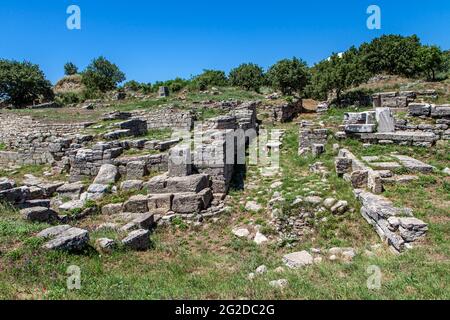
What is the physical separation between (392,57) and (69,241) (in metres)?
39.3

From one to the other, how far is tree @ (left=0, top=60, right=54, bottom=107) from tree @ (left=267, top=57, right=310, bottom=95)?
23949 mm

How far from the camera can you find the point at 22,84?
34781 millimetres

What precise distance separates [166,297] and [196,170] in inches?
245

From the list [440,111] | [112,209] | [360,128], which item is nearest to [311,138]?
[360,128]

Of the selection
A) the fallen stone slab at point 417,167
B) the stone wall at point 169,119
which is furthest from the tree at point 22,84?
the fallen stone slab at point 417,167

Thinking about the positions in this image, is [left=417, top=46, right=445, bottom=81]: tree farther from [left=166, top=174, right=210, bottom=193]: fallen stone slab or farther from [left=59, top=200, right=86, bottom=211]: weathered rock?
[left=59, top=200, right=86, bottom=211]: weathered rock

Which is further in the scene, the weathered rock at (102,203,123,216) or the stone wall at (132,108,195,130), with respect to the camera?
the stone wall at (132,108,195,130)

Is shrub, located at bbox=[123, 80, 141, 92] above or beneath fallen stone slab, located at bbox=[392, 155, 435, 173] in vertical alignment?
above

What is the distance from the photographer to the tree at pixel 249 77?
139ft

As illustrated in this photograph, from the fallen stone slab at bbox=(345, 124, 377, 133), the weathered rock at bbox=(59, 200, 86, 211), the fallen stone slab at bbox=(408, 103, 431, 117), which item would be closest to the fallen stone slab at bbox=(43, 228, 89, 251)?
the weathered rock at bbox=(59, 200, 86, 211)

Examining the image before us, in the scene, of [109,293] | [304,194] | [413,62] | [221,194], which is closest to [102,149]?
[221,194]

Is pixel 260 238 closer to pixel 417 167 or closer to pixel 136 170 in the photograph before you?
pixel 417 167

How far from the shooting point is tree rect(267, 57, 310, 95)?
3284 centimetres
